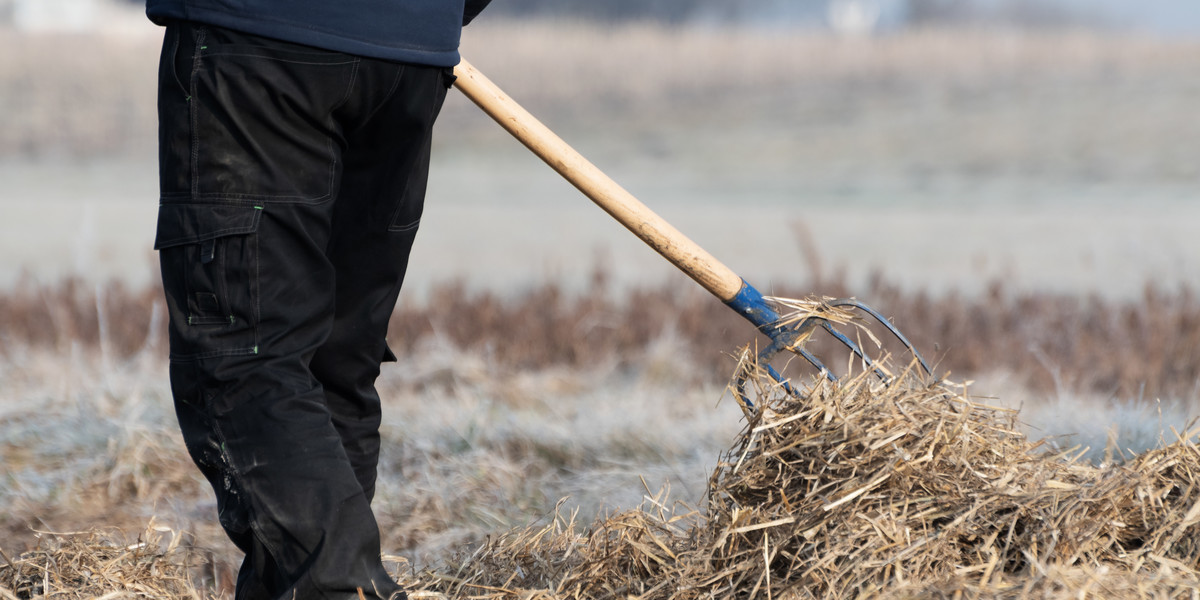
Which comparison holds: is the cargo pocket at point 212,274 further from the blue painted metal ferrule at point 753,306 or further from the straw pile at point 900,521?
the blue painted metal ferrule at point 753,306

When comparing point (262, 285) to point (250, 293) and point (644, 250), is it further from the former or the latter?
point (644, 250)

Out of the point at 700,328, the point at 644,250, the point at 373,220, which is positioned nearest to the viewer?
the point at 373,220

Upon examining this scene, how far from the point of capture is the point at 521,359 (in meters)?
6.07

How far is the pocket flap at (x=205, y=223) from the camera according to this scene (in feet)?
6.52

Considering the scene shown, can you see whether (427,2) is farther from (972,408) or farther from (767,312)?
(972,408)

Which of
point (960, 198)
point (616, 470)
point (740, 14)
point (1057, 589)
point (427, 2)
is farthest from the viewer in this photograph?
point (740, 14)

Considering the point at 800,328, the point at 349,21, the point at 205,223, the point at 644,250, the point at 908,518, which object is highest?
the point at 349,21

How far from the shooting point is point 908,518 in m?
1.95

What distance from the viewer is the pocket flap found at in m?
1.99

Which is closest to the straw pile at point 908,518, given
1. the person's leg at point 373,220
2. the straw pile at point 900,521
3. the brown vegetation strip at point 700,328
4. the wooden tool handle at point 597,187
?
the straw pile at point 900,521

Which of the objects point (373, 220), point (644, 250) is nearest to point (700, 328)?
point (373, 220)

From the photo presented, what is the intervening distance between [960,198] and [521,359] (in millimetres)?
16176

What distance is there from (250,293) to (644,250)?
12010 millimetres

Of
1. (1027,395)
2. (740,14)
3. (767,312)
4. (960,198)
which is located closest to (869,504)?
(767,312)
